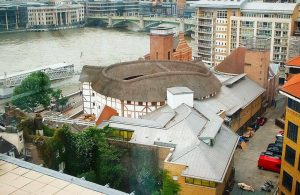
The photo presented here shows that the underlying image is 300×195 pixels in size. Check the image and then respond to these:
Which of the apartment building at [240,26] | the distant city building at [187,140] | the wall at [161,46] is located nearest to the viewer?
the distant city building at [187,140]

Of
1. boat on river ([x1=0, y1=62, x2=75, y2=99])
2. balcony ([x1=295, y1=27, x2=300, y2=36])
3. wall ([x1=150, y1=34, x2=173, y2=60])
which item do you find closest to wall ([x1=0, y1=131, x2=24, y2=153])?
wall ([x1=150, y1=34, x2=173, y2=60])

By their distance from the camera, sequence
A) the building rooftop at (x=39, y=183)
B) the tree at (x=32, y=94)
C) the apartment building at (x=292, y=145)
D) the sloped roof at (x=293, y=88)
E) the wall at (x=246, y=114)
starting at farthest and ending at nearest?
the tree at (x=32, y=94), the wall at (x=246, y=114), the apartment building at (x=292, y=145), the sloped roof at (x=293, y=88), the building rooftop at (x=39, y=183)

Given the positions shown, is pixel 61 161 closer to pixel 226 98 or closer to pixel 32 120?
pixel 32 120

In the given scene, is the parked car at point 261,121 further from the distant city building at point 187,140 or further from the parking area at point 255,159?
the distant city building at point 187,140

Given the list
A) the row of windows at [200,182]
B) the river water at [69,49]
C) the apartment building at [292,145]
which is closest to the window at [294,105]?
the apartment building at [292,145]

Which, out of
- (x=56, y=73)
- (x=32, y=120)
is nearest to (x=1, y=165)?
(x=32, y=120)

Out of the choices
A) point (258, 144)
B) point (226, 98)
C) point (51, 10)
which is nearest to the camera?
point (258, 144)
